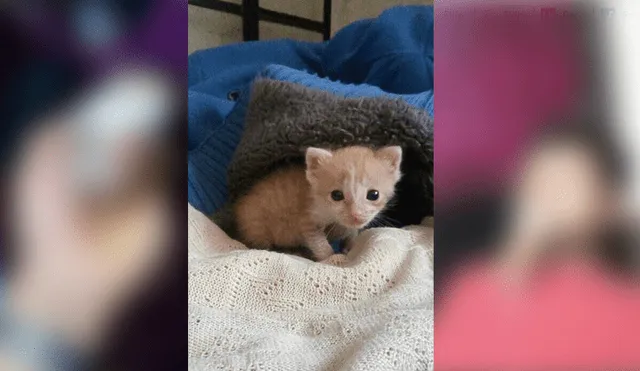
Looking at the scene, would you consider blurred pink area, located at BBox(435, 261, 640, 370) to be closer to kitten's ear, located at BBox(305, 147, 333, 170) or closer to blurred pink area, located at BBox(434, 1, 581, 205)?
blurred pink area, located at BBox(434, 1, 581, 205)

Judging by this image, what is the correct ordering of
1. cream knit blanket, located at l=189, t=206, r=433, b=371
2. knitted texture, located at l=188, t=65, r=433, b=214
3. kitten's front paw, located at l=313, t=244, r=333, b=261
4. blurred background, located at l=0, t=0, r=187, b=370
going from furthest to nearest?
1. knitted texture, located at l=188, t=65, r=433, b=214
2. kitten's front paw, located at l=313, t=244, r=333, b=261
3. cream knit blanket, located at l=189, t=206, r=433, b=371
4. blurred background, located at l=0, t=0, r=187, b=370

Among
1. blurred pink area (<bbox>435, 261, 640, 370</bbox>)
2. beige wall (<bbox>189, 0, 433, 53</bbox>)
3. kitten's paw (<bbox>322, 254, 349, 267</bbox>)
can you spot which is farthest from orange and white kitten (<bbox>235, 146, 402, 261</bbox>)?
beige wall (<bbox>189, 0, 433, 53</bbox>)

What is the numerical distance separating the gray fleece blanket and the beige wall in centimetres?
94

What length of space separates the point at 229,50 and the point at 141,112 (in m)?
1.70

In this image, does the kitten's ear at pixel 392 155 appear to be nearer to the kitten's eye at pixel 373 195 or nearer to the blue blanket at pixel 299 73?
the kitten's eye at pixel 373 195

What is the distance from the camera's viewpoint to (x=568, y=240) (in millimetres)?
151

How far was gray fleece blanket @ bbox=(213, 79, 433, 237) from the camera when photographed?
0.95 meters

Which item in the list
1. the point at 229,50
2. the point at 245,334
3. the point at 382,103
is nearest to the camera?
the point at 245,334

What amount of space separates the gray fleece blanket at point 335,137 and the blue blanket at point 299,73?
0.26 ft

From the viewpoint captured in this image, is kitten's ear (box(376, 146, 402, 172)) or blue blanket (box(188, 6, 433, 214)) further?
blue blanket (box(188, 6, 433, 214))

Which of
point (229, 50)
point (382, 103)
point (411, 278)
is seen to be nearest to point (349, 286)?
point (411, 278)

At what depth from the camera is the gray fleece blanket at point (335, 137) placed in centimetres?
95

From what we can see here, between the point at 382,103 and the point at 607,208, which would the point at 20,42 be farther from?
the point at 382,103

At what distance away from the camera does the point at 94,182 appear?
0.44 feet
